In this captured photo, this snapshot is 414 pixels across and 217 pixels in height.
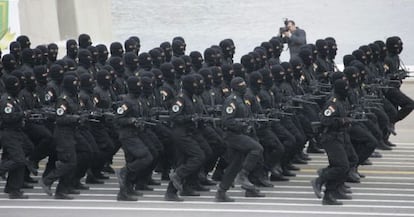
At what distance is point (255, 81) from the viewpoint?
21.2 meters

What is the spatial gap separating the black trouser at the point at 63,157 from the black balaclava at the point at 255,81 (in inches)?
106

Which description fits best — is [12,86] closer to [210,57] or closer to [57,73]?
[57,73]

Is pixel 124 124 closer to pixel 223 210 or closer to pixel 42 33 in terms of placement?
pixel 223 210

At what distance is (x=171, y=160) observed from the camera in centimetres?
2184

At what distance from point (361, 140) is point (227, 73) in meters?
2.27

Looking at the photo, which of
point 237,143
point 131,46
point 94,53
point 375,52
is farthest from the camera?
point 375,52

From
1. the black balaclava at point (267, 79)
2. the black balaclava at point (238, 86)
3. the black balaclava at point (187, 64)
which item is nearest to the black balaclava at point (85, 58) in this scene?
the black balaclava at point (187, 64)

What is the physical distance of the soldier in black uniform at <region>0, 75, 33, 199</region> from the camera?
20.3m

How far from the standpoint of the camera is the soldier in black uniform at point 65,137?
2033 cm

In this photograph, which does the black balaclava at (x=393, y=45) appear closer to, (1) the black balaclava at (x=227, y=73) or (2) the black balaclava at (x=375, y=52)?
(2) the black balaclava at (x=375, y=52)

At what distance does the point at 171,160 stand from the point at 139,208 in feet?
7.66

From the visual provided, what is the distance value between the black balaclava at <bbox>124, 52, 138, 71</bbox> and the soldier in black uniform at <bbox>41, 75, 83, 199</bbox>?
2.37 m

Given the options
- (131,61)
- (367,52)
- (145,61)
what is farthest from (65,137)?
(367,52)

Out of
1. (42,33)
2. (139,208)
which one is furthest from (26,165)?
(42,33)
